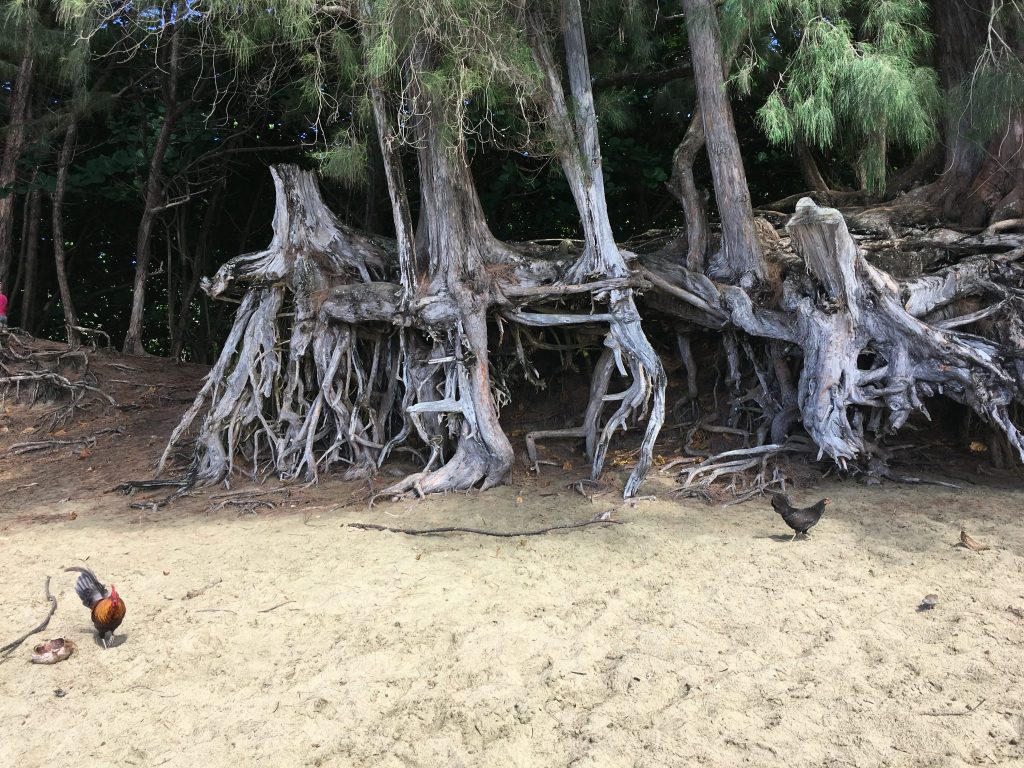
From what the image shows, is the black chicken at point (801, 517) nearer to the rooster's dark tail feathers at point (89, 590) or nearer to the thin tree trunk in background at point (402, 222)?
the thin tree trunk in background at point (402, 222)

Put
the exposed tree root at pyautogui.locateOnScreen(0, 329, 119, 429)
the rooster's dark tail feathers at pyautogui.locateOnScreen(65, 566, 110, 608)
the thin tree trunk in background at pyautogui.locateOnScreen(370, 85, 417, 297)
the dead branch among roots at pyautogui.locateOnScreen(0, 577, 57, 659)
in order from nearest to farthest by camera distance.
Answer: the dead branch among roots at pyautogui.locateOnScreen(0, 577, 57, 659)
the rooster's dark tail feathers at pyautogui.locateOnScreen(65, 566, 110, 608)
the thin tree trunk in background at pyautogui.locateOnScreen(370, 85, 417, 297)
the exposed tree root at pyautogui.locateOnScreen(0, 329, 119, 429)

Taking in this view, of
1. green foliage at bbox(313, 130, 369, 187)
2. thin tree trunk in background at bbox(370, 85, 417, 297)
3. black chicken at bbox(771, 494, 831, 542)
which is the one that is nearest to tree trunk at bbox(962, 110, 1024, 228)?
black chicken at bbox(771, 494, 831, 542)

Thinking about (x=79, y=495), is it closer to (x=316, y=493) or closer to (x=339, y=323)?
(x=316, y=493)

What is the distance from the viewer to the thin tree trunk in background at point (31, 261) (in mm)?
10414

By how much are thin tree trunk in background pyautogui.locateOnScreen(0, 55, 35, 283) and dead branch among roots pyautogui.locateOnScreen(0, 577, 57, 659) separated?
6675 mm

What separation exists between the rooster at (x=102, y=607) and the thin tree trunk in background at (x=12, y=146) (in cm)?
714

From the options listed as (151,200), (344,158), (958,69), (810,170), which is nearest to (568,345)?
(344,158)

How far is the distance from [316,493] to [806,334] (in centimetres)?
383

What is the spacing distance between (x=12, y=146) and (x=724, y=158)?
8.17m

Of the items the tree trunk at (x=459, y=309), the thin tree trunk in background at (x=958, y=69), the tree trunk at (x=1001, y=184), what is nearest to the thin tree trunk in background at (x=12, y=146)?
the tree trunk at (x=459, y=309)

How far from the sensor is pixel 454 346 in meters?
6.07

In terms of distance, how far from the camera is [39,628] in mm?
3537

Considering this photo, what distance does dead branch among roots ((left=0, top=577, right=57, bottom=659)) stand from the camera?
335 centimetres

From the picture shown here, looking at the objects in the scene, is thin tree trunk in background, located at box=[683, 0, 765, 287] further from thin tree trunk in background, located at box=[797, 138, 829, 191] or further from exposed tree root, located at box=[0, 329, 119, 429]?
exposed tree root, located at box=[0, 329, 119, 429]
